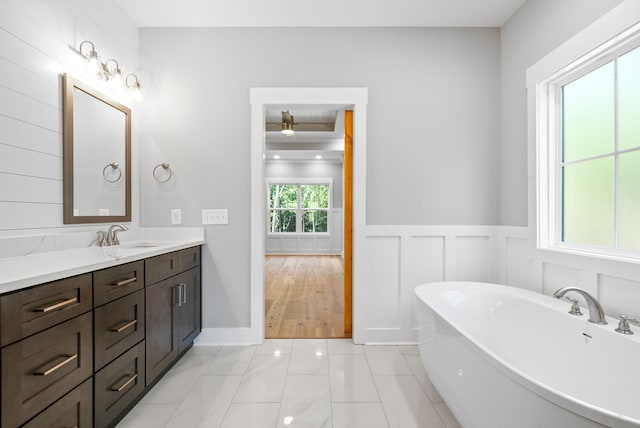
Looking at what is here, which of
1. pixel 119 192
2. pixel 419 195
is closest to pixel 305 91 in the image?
pixel 419 195

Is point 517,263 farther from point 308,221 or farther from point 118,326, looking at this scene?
point 308,221

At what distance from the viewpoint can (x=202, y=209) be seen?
2586 millimetres

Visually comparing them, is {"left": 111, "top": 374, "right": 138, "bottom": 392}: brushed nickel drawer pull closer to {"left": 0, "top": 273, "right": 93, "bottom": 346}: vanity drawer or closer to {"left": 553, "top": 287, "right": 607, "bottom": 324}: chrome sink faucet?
{"left": 0, "top": 273, "right": 93, "bottom": 346}: vanity drawer

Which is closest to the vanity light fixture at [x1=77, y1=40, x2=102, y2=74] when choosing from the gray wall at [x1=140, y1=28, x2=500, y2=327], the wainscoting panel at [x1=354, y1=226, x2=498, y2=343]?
the gray wall at [x1=140, y1=28, x2=500, y2=327]

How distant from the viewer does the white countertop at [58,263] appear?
1.05 m

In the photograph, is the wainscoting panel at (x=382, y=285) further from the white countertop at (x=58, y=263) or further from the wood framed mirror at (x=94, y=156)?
the wood framed mirror at (x=94, y=156)

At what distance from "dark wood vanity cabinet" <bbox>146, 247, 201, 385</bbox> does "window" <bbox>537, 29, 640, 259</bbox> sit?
2.58 meters

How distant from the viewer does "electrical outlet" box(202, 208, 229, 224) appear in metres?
2.58

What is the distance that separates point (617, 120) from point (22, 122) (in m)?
3.17

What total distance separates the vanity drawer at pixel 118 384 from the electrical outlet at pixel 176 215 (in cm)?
110

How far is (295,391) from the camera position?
74.6 inches

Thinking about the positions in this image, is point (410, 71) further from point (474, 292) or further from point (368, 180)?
point (474, 292)

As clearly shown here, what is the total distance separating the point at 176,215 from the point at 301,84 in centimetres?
155

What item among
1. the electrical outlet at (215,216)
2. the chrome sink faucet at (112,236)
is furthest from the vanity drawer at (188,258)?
the chrome sink faucet at (112,236)
